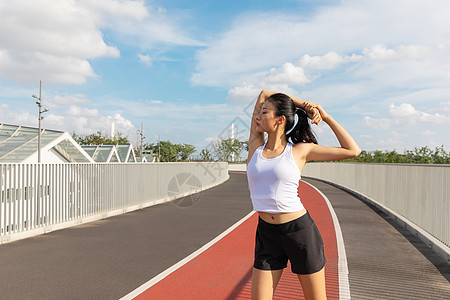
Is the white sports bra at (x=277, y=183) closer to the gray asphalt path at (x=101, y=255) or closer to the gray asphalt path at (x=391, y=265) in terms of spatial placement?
the gray asphalt path at (x=391, y=265)

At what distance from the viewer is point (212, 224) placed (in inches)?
441

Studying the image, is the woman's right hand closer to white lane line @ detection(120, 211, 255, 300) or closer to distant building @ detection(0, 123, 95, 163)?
white lane line @ detection(120, 211, 255, 300)

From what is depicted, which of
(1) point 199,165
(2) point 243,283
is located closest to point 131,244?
(2) point 243,283

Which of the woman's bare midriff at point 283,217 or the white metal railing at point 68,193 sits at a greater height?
the woman's bare midriff at point 283,217

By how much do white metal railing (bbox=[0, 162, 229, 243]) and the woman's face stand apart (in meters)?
7.66

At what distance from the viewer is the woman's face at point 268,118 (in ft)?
9.20

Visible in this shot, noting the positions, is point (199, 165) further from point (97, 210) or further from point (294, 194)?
point (294, 194)

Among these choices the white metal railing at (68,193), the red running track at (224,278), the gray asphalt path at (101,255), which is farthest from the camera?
the white metal railing at (68,193)

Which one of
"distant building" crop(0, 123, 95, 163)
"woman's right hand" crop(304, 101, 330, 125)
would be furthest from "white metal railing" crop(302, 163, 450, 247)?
"distant building" crop(0, 123, 95, 163)

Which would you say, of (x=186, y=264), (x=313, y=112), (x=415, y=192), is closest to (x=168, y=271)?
(x=186, y=264)

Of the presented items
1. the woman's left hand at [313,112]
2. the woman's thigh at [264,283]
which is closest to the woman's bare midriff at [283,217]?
the woman's thigh at [264,283]

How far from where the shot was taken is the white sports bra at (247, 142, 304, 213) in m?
2.67

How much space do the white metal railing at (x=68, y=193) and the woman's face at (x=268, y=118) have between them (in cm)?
766

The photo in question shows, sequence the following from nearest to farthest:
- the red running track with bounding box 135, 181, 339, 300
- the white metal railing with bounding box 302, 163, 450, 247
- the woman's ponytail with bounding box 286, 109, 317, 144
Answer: the woman's ponytail with bounding box 286, 109, 317, 144 → the red running track with bounding box 135, 181, 339, 300 → the white metal railing with bounding box 302, 163, 450, 247
